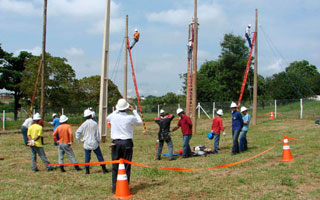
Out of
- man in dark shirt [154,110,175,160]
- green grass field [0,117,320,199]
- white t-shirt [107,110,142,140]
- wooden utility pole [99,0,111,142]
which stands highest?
wooden utility pole [99,0,111,142]

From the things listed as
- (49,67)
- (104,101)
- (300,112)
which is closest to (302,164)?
(104,101)

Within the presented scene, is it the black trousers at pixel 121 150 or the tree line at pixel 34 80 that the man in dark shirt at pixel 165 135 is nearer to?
the black trousers at pixel 121 150

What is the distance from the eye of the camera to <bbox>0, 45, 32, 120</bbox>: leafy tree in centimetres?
3817

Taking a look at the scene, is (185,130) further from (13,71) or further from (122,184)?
(13,71)

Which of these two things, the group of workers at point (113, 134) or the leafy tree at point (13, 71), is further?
the leafy tree at point (13, 71)

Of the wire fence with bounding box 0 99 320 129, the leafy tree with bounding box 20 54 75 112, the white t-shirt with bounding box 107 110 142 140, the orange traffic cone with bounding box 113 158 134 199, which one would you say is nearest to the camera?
the orange traffic cone with bounding box 113 158 134 199

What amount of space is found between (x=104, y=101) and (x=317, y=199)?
1263 cm

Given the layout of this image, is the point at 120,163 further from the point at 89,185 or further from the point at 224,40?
the point at 224,40

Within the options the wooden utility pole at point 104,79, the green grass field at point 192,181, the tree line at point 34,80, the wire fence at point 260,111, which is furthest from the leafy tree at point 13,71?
the green grass field at point 192,181

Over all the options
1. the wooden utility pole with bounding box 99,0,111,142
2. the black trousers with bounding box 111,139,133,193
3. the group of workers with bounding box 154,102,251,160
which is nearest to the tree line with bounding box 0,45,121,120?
the wooden utility pole with bounding box 99,0,111,142

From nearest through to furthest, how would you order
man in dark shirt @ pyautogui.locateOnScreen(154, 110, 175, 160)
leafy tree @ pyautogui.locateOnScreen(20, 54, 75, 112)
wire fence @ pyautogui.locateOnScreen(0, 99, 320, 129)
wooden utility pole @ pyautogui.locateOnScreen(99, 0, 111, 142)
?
man in dark shirt @ pyautogui.locateOnScreen(154, 110, 175, 160), wooden utility pole @ pyautogui.locateOnScreen(99, 0, 111, 142), wire fence @ pyautogui.locateOnScreen(0, 99, 320, 129), leafy tree @ pyautogui.locateOnScreen(20, 54, 75, 112)

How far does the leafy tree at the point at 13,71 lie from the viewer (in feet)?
125

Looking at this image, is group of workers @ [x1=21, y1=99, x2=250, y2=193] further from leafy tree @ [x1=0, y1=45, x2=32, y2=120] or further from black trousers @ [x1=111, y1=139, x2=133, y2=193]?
leafy tree @ [x1=0, y1=45, x2=32, y2=120]

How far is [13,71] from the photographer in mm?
38375
